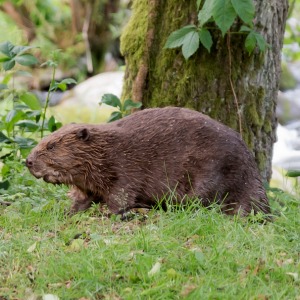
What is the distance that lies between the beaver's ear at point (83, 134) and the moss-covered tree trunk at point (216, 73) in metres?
1.14

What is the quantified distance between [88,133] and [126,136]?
0.86ft

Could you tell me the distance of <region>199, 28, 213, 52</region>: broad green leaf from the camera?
16.4 ft

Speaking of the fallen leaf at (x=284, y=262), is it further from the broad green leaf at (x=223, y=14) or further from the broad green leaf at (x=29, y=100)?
the broad green leaf at (x=29, y=100)

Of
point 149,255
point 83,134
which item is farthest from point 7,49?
point 149,255

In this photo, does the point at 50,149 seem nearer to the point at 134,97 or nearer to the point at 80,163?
the point at 80,163

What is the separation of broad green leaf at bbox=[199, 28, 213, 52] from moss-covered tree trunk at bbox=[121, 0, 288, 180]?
7.7 inches

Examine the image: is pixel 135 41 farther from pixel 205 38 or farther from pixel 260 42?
pixel 260 42

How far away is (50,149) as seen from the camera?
177 inches

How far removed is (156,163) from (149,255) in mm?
1055

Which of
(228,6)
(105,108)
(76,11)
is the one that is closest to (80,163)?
(228,6)

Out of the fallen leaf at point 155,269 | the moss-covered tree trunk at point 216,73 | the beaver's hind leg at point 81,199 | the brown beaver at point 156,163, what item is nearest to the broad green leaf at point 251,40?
the moss-covered tree trunk at point 216,73

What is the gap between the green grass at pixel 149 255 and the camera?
3246 millimetres

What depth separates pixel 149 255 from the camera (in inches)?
139

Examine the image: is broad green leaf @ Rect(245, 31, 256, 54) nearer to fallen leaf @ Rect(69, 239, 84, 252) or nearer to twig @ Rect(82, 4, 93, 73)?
fallen leaf @ Rect(69, 239, 84, 252)
